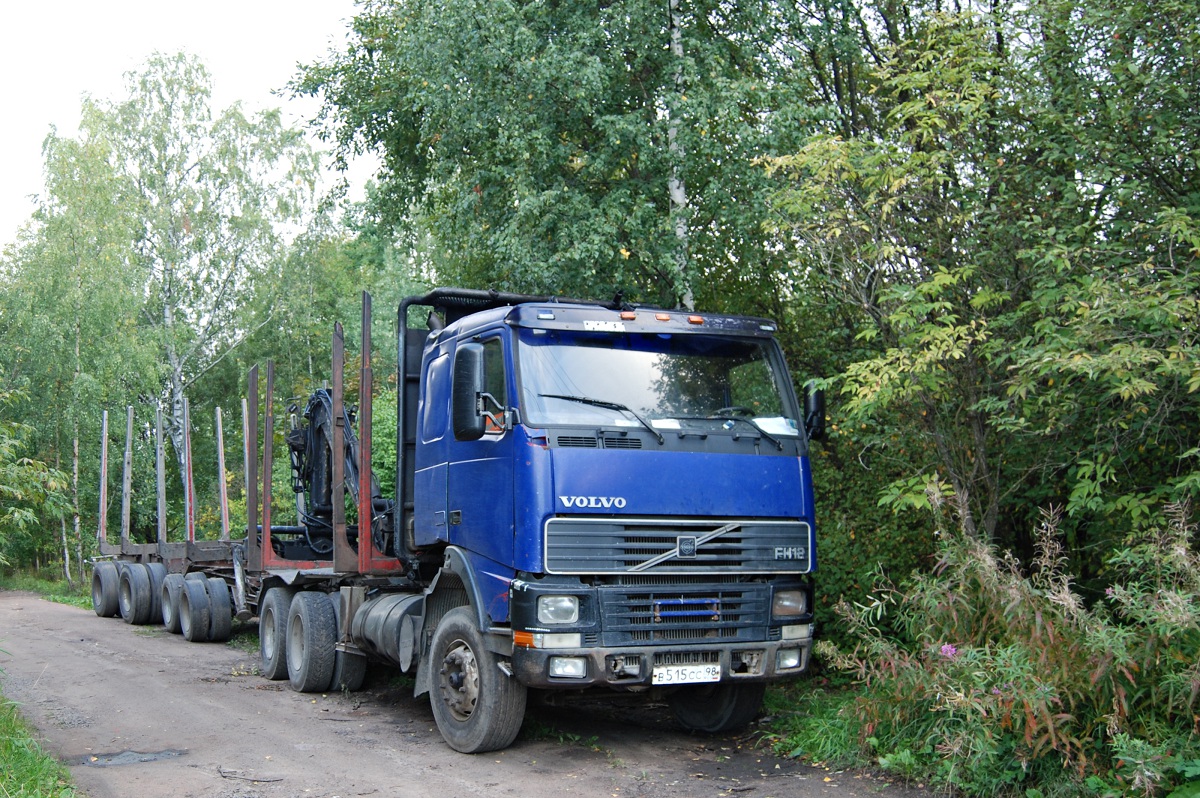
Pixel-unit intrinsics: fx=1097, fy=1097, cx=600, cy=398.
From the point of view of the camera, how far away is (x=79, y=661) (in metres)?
12.7

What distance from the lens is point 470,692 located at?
7.46 m

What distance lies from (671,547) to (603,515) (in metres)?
0.49

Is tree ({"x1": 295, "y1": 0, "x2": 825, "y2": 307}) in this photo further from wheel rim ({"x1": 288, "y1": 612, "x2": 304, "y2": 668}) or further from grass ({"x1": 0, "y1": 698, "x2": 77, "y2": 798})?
grass ({"x1": 0, "y1": 698, "x2": 77, "y2": 798})

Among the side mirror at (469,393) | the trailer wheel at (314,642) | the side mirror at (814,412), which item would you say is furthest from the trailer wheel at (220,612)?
the side mirror at (814,412)

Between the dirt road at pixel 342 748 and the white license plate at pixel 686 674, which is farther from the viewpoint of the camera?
the white license plate at pixel 686 674

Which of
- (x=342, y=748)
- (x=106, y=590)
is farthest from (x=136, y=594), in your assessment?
(x=342, y=748)

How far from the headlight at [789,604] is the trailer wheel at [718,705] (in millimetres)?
794

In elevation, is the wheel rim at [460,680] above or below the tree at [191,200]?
below

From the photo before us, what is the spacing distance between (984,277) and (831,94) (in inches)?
246

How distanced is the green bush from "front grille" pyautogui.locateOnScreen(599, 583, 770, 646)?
2.55ft

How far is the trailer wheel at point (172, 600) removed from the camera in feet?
52.3

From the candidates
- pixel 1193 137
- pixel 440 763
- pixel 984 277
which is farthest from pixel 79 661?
pixel 1193 137

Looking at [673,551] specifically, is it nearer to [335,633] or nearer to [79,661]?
[335,633]

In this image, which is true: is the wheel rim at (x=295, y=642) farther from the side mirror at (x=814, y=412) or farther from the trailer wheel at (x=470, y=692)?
the side mirror at (x=814, y=412)
